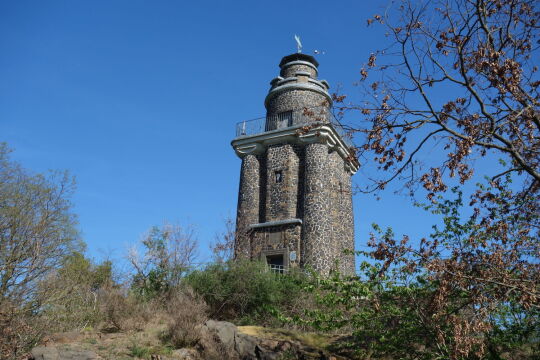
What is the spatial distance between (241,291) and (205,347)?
4.18 meters

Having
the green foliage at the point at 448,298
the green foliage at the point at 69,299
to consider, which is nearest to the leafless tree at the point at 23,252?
the green foliage at the point at 69,299

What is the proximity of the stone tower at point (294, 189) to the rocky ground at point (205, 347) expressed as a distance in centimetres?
685

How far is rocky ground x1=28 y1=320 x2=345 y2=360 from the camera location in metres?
9.78

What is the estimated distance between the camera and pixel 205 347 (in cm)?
1012

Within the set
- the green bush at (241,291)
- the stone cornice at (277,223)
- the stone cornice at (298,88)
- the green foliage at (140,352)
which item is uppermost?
the stone cornice at (298,88)

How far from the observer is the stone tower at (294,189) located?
18406 millimetres

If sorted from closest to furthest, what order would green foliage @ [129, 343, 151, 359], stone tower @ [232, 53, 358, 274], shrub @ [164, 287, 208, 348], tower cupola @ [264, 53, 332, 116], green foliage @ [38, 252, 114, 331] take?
green foliage @ [129, 343, 151, 359] < green foliage @ [38, 252, 114, 331] < shrub @ [164, 287, 208, 348] < stone tower @ [232, 53, 358, 274] < tower cupola @ [264, 53, 332, 116]

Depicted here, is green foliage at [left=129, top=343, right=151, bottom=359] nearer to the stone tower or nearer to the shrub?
the shrub

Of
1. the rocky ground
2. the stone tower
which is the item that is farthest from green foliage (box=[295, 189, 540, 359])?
the stone tower

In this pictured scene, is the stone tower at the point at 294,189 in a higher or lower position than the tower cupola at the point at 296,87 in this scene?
lower

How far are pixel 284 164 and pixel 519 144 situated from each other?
44.9ft

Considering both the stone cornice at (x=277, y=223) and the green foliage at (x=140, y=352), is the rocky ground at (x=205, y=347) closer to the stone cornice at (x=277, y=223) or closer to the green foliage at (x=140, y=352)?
the green foliage at (x=140, y=352)

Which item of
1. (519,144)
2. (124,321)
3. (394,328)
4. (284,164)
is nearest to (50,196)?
(124,321)

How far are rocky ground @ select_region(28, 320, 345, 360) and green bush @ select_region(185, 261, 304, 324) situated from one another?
277cm
